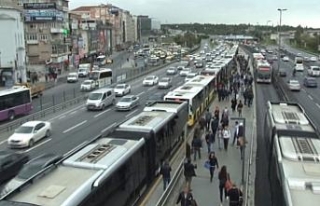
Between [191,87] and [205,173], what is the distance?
1494 centimetres

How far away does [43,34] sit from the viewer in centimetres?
8169

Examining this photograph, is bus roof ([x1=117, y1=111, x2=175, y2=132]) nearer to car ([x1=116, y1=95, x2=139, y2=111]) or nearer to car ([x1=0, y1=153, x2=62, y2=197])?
car ([x1=0, y1=153, x2=62, y2=197])

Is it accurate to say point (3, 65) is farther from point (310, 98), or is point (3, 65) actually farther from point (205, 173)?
point (205, 173)

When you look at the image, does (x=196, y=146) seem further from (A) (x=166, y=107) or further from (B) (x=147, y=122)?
(A) (x=166, y=107)

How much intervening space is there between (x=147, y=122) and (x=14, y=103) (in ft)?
61.6

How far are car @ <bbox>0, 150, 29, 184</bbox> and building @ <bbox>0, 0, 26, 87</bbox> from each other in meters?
41.6

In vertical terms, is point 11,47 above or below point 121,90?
above

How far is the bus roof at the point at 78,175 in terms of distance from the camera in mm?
9656

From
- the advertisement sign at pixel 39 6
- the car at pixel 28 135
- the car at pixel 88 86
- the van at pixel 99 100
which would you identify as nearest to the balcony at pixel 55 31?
the advertisement sign at pixel 39 6

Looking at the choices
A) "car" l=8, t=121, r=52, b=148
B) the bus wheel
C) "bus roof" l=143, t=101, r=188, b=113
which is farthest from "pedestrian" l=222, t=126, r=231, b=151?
the bus wheel

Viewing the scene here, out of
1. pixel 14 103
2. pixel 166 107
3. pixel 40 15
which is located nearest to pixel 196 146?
pixel 166 107

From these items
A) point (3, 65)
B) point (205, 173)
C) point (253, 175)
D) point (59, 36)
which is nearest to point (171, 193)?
point (205, 173)

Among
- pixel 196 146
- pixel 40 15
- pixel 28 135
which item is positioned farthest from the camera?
pixel 40 15

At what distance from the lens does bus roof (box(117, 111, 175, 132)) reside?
16438 mm
